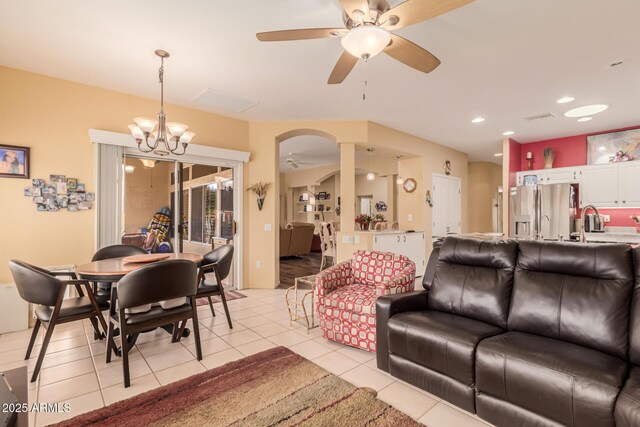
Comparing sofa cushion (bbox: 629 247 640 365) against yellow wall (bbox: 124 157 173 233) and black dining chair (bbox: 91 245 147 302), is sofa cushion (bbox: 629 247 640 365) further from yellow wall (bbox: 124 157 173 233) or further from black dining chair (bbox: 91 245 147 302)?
yellow wall (bbox: 124 157 173 233)

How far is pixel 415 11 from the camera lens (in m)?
1.78

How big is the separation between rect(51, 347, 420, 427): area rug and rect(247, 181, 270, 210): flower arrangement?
123 inches

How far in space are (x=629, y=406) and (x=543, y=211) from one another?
18.4ft

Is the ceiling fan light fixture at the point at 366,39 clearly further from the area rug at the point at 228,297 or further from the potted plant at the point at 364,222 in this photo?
the potted plant at the point at 364,222

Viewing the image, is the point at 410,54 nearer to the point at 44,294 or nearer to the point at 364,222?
the point at 44,294

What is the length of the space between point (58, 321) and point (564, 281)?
12.2 feet

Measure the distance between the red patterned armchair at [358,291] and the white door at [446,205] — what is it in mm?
4092

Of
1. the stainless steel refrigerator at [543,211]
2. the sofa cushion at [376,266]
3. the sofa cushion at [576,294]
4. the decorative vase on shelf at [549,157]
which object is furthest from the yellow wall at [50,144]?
the decorative vase on shelf at [549,157]

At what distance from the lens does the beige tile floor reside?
78.0 inches

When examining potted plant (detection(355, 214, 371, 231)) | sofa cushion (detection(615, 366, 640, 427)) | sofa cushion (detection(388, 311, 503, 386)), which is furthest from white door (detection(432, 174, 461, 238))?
sofa cushion (detection(615, 366, 640, 427))

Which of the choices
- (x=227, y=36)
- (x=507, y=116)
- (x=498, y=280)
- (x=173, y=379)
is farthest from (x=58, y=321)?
(x=507, y=116)

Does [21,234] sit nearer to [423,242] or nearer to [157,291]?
[157,291]

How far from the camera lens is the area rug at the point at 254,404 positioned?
1.79 meters

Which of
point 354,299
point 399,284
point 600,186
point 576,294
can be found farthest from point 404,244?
point 576,294
